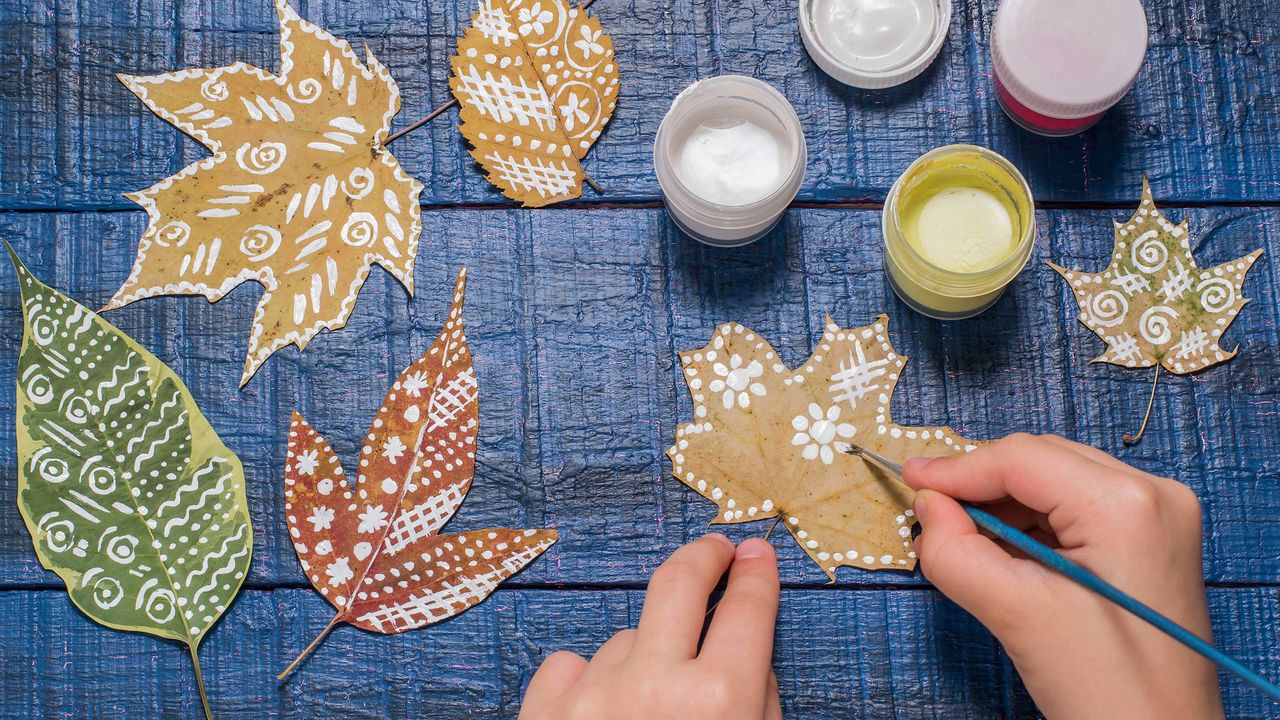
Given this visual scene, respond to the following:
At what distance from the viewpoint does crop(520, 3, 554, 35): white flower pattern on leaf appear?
696 millimetres

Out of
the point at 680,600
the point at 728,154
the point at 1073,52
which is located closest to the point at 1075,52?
the point at 1073,52

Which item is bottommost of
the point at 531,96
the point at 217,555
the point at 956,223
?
the point at 217,555

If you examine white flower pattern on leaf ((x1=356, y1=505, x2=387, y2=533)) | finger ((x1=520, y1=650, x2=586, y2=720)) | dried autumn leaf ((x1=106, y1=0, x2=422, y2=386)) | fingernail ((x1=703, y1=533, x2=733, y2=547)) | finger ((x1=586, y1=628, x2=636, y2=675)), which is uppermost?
dried autumn leaf ((x1=106, y1=0, x2=422, y2=386))

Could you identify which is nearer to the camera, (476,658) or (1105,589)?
(1105,589)

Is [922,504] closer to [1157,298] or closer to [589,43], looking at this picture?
[1157,298]

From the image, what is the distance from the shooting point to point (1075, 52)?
66 centimetres

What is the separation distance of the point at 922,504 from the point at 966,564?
0.16 feet

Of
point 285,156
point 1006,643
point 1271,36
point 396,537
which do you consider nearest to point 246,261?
point 285,156

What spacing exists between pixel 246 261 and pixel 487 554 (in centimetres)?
28

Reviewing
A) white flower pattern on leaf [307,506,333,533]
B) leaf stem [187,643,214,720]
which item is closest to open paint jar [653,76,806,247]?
white flower pattern on leaf [307,506,333,533]

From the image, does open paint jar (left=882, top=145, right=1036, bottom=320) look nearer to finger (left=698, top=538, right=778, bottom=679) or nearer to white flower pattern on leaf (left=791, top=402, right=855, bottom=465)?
white flower pattern on leaf (left=791, top=402, right=855, bottom=465)

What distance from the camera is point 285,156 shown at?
2.29ft

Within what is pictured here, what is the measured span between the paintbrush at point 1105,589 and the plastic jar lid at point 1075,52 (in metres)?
0.28

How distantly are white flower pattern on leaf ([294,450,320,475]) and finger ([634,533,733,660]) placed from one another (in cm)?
25
